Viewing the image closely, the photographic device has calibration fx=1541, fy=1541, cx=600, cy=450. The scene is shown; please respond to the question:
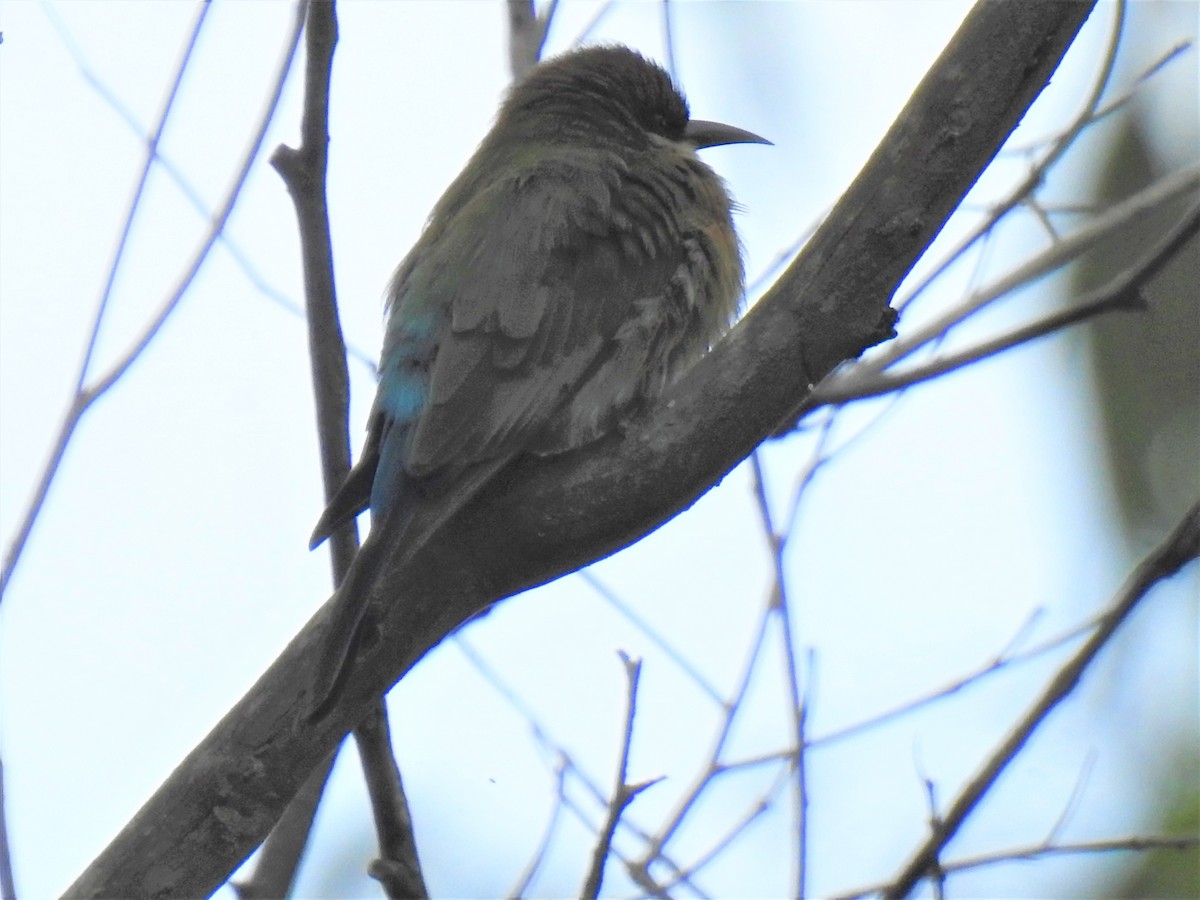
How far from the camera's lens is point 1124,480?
7465 millimetres

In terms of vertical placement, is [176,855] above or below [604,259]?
below

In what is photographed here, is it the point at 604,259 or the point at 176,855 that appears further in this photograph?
the point at 604,259

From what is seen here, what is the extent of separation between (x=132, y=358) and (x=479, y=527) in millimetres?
757

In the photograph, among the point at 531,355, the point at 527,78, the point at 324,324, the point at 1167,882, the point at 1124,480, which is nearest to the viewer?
the point at 324,324

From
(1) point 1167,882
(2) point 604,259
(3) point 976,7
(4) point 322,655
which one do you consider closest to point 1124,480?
(1) point 1167,882

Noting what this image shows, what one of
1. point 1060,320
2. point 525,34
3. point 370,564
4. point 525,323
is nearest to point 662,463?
point 370,564

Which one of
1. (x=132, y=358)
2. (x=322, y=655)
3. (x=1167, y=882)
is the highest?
(x=132, y=358)

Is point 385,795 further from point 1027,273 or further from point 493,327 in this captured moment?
point 1027,273

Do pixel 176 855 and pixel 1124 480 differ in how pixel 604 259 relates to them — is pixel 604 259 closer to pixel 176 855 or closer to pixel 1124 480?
pixel 176 855

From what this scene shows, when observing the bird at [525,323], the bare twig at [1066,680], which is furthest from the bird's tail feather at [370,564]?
the bare twig at [1066,680]

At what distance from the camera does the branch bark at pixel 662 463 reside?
2.60 meters

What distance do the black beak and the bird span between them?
42 centimetres

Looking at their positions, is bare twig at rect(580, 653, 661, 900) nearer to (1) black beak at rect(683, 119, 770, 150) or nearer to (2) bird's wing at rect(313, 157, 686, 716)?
(2) bird's wing at rect(313, 157, 686, 716)

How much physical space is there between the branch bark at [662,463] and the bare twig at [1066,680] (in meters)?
0.61
